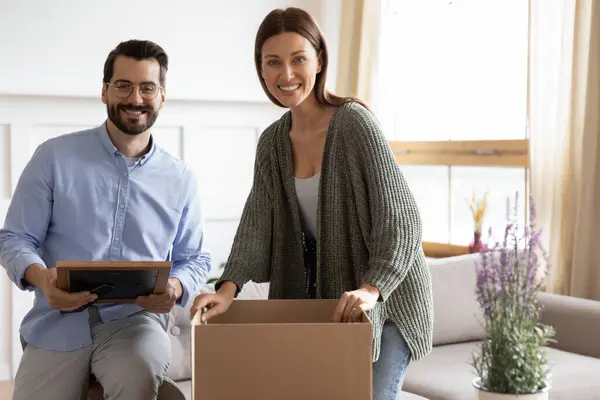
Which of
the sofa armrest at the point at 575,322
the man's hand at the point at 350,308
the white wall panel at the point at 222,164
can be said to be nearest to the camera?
the man's hand at the point at 350,308

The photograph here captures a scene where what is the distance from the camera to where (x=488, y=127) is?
15.2ft

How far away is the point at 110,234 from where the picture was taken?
8.22 feet

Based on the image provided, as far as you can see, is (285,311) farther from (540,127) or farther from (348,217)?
(540,127)

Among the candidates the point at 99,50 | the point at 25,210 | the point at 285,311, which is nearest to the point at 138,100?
the point at 25,210

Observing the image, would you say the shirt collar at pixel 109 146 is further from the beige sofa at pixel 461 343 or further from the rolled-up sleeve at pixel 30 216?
the beige sofa at pixel 461 343

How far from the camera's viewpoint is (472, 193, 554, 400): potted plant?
1771 mm

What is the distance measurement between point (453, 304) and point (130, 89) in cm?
181

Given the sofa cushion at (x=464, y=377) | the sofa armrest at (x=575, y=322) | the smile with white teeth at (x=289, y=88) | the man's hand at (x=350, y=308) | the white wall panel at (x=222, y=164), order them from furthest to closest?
the white wall panel at (x=222, y=164) → the sofa armrest at (x=575, y=322) → the sofa cushion at (x=464, y=377) → the smile with white teeth at (x=289, y=88) → the man's hand at (x=350, y=308)

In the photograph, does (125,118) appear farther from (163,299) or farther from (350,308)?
(350,308)

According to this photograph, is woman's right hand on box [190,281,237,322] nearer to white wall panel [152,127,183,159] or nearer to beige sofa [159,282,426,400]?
beige sofa [159,282,426,400]

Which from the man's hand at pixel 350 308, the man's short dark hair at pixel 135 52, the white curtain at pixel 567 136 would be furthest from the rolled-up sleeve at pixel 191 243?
the white curtain at pixel 567 136

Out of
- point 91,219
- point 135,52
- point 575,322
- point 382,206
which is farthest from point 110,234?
point 575,322

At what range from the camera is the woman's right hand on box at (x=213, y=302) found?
5.89ft

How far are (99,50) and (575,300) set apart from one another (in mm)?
2762
